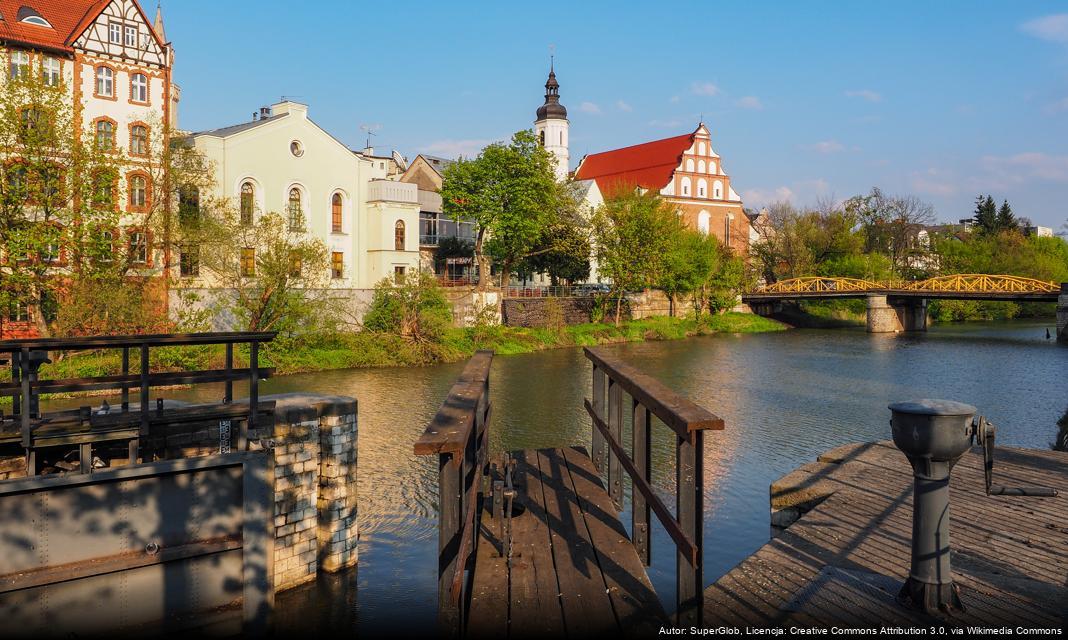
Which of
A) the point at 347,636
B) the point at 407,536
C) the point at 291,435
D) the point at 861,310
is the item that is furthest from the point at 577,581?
the point at 861,310

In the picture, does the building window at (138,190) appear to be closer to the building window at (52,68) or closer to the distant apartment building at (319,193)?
the distant apartment building at (319,193)

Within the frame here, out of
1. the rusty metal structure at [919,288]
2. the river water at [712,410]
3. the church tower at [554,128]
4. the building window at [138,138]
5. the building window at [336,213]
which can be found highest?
the church tower at [554,128]

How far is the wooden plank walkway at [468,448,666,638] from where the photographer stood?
439cm

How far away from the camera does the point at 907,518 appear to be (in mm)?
7309

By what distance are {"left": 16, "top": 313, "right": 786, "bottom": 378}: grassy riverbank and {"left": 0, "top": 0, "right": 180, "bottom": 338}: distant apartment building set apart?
5.11 metres

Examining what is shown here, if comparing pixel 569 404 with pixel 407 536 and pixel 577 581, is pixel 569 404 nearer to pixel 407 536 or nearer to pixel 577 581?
pixel 407 536

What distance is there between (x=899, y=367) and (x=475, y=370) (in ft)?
91.7

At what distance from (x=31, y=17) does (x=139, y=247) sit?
9977 millimetres

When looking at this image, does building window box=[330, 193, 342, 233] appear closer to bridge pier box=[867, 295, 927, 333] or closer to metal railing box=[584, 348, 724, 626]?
bridge pier box=[867, 295, 927, 333]

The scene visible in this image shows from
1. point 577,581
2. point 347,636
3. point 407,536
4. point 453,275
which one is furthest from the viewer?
point 453,275

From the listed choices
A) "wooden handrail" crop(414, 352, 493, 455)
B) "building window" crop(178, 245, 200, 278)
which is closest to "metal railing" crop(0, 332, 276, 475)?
"wooden handrail" crop(414, 352, 493, 455)

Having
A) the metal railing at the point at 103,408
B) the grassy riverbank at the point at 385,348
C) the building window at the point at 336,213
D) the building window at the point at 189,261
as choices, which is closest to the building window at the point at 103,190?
the grassy riverbank at the point at 385,348

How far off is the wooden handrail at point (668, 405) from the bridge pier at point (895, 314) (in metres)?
46.2

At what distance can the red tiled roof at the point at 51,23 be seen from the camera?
28.2m
